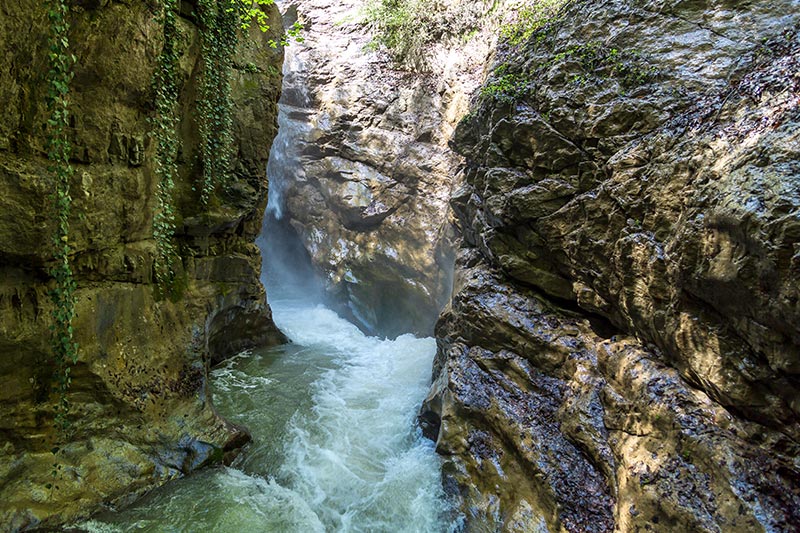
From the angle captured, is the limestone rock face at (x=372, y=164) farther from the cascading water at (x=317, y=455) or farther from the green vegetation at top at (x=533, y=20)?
the green vegetation at top at (x=533, y=20)

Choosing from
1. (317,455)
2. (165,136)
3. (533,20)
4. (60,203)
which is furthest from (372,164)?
(60,203)

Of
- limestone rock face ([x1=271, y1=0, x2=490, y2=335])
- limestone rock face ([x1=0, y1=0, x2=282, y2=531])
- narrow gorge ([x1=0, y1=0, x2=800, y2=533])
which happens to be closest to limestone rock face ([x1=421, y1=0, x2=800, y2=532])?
narrow gorge ([x1=0, y1=0, x2=800, y2=533])

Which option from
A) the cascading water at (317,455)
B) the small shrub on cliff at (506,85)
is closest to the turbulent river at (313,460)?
the cascading water at (317,455)

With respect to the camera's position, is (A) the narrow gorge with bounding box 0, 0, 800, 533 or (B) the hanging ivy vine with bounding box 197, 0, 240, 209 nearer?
(A) the narrow gorge with bounding box 0, 0, 800, 533

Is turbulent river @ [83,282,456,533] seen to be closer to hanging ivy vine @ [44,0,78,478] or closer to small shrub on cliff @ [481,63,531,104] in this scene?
hanging ivy vine @ [44,0,78,478]

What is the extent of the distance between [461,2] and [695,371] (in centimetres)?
1168

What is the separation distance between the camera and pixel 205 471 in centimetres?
500

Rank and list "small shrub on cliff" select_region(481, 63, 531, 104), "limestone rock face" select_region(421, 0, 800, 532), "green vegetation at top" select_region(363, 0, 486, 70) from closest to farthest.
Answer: "limestone rock face" select_region(421, 0, 800, 532), "small shrub on cliff" select_region(481, 63, 531, 104), "green vegetation at top" select_region(363, 0, 486, 70)

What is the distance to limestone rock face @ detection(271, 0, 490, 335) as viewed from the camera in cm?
1125

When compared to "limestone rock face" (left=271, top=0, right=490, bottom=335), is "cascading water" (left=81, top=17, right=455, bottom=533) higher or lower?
lower

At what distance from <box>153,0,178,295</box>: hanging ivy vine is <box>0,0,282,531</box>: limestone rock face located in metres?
0.13

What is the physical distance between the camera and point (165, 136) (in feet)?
16.8

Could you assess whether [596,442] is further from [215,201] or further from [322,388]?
[215,201]

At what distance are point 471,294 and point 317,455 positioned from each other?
11.1ft
